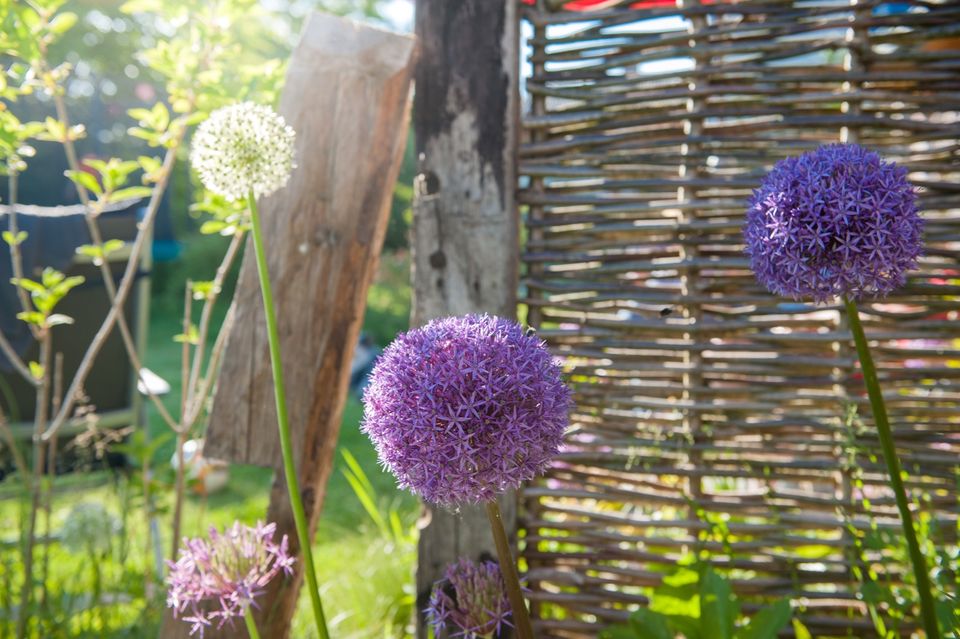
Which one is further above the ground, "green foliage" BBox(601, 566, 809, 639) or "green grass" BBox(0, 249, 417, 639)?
"green foliage" BBox(601, 566, 809, 639)

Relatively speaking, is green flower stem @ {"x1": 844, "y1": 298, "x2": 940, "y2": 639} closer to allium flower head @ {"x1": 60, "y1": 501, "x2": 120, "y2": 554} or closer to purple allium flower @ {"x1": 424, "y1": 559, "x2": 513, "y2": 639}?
purple allium flower @ {"x1": 424, "y1": 559, "x2": 513, "y2": 639}

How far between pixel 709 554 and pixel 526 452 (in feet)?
3.95

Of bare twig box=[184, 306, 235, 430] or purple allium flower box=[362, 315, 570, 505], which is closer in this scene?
purple allium flower box=[362, 315, 570, 505]

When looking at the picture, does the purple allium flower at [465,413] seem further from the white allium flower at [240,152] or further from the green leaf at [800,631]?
the green leaf at [800,631]

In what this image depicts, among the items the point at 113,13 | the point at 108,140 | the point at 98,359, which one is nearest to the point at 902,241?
the point at 98,359

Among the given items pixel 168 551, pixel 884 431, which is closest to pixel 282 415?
pixel 884 431

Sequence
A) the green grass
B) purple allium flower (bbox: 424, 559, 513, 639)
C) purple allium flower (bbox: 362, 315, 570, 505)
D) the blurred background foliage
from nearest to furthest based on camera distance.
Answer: purple allium flower (bbox: 362, 315, 570, 505) → purple allium flower (bbox: 424, 559, 513, 639) → the green grass → the blurred background foliage

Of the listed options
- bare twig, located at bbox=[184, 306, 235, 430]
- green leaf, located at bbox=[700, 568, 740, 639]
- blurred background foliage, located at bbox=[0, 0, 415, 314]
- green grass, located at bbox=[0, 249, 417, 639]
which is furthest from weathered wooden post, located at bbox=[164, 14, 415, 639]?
blurred background foliage, located at bbox=[0, 0, 415, 314]

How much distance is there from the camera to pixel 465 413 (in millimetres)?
1104

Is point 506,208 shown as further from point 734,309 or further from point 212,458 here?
point 212,458

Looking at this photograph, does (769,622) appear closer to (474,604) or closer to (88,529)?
(474,604)

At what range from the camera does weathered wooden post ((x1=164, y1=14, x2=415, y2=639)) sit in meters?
2.01

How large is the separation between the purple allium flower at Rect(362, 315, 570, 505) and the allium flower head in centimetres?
160

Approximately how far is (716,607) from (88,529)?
179 centimetres
